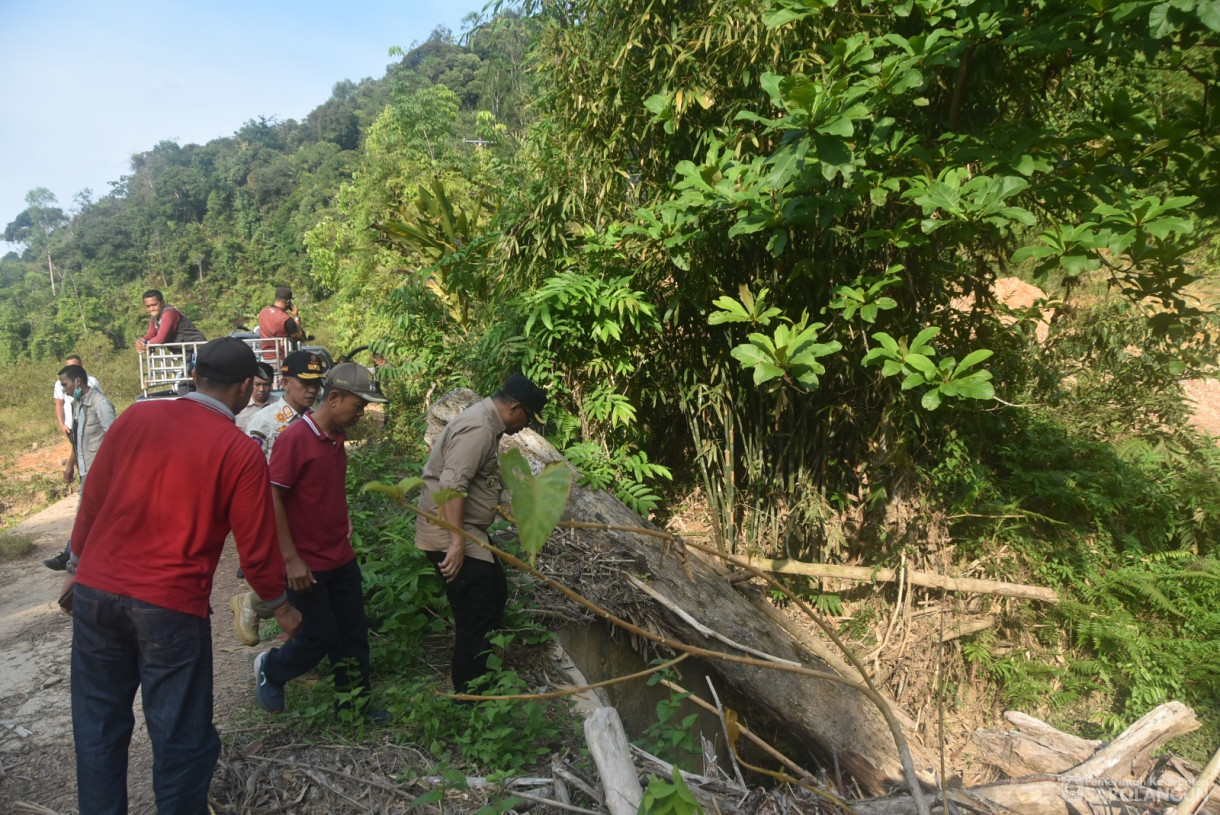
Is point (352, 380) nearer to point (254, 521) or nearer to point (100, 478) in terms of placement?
point (254, 521)

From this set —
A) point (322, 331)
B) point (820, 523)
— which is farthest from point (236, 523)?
point (322, 331)

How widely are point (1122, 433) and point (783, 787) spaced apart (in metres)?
5.06

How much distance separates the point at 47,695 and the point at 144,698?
219 centimetres

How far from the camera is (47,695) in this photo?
3730mm

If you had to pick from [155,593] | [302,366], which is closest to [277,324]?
[302,366]

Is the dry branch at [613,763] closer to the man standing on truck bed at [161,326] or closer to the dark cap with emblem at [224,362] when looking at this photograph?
the dark cap with emblem at [224,362]

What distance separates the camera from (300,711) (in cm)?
317

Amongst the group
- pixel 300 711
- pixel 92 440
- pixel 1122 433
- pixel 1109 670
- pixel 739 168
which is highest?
pixel 739 168

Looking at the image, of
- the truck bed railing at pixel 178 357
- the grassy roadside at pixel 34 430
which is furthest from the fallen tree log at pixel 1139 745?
the grassy roadside at pixel 34 430

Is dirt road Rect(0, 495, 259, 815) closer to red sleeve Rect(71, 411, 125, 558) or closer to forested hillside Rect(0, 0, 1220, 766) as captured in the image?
red sleeve Rect(71, 411, 125, 558)

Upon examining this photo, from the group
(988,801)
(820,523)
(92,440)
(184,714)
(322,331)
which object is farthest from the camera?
(322,331)

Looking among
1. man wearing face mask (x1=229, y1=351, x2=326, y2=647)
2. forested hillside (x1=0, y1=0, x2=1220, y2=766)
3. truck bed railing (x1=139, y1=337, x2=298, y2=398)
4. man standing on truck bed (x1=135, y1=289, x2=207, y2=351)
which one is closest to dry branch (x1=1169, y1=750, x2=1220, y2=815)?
forested hillside (x1=0, y1=0, x2=1220, y2=766)

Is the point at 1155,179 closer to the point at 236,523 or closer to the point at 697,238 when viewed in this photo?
the point at 697,238

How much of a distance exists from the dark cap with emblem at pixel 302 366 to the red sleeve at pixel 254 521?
1.42 metres
